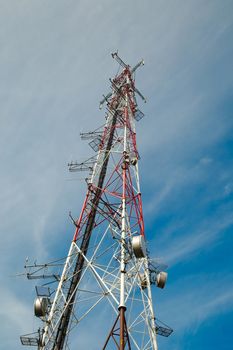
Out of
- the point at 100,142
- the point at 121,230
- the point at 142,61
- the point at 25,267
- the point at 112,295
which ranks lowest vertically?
the point at 112,295

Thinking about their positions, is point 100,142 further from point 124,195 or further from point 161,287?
point 161,287

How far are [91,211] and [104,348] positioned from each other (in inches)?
327

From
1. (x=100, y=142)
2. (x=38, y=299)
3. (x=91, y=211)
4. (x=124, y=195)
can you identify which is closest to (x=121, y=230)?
(x=124, y=195)

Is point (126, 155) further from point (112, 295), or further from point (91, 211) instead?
point (112, 295)

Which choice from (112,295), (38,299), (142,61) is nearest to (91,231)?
(38,299)

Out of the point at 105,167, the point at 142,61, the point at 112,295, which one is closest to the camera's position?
the point at 112,295

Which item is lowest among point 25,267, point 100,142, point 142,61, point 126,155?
point 25,267

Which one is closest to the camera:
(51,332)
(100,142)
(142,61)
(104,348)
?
(104,348)

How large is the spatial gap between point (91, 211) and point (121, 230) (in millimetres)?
3767

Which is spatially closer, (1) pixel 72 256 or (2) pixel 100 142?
(1) pixel 72 256

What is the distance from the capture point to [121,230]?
53.5 feet

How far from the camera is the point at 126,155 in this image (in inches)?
816

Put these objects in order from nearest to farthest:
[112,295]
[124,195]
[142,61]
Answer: [112,295]
[124,195]
[142,61]

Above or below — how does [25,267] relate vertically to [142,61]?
below
